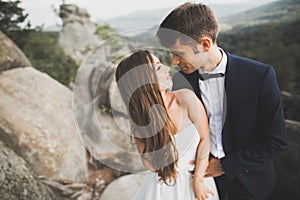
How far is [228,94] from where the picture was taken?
1.63 m

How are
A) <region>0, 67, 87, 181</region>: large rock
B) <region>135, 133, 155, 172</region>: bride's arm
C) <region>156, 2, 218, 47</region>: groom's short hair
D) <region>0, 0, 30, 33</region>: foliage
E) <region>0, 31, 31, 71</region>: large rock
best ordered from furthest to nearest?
<region>0, 0, 30, 33</region>: foliage, <region>0, 31, 31, 71</region>: large rock, <region>0, 67, 87, 181</region>: large rock, <region>135, 133, 155, 172</region>: bride's arm, <region>156, 2, 218, 47</region>: groom's short hair

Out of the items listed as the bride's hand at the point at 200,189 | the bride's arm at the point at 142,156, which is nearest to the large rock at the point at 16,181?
the bride's arm at the point at 142,156

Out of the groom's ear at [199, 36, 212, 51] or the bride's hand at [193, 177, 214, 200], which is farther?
the bride's hand at [193, 177, 214, 200]

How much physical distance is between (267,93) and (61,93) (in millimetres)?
3349

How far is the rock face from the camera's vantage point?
7.60 metres

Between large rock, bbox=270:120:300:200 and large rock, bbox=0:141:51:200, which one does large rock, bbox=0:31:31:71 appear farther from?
large rock, bbox=270:120:300:200

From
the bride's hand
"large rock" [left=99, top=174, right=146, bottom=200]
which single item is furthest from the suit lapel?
"large rock" [left=99, top=174, right=146, bottom=200]

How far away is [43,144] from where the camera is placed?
3361mm

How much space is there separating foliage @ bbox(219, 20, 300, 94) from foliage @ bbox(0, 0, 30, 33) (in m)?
3.36

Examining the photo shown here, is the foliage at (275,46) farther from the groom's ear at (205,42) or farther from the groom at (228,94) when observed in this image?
the groom's ear at (205,42)

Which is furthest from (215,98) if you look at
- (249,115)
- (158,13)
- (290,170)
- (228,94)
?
(158,13)

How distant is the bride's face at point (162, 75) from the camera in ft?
4.58

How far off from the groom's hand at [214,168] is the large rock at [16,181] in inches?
60.9

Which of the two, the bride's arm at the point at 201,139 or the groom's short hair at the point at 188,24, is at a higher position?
the groom's short hair at the point at 188,24
